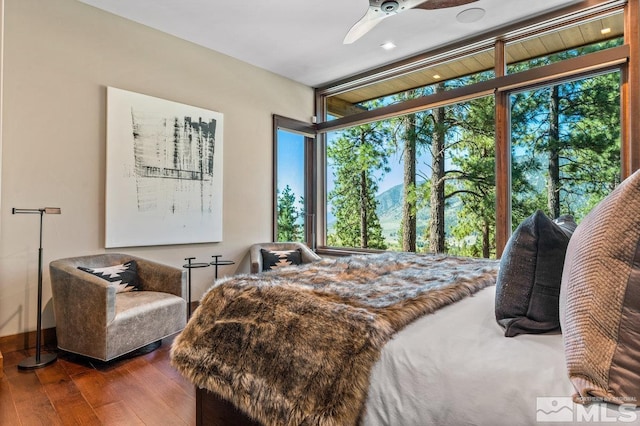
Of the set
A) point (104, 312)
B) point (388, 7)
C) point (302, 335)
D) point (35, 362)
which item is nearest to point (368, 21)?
point (388, 7)

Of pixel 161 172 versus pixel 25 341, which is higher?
pixel 161 172

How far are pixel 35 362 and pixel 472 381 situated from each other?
2994 mm

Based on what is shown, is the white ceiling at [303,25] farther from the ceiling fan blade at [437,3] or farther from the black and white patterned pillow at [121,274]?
the black and white patterned pillow at [121,274]

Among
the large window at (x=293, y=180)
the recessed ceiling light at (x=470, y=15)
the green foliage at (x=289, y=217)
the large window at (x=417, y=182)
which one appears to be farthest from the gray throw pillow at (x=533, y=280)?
the green foliage at (x=289, y=217)

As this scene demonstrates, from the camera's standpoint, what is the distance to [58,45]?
3.01m

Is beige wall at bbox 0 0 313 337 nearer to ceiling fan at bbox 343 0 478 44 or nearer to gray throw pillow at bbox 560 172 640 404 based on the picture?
ceiling fan at bbox 343 0 478 44

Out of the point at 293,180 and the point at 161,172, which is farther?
the point at 293,180

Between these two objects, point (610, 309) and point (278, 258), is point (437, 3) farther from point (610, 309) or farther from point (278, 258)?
point (278, 258)

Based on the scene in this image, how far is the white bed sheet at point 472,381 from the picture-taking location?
837 mm

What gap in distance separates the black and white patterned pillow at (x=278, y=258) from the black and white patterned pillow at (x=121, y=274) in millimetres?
1393

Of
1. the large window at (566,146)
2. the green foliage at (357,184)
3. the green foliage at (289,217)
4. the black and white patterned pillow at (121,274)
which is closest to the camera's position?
the black and white patterned pillow at (121,274)

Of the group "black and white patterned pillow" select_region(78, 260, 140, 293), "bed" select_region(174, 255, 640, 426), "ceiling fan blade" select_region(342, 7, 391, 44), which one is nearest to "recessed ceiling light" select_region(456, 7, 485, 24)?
"ceiling fan blade" select_region(342, 7, 391, 44)

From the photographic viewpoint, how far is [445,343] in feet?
3.45

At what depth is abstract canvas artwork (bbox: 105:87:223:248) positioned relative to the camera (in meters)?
3.29
